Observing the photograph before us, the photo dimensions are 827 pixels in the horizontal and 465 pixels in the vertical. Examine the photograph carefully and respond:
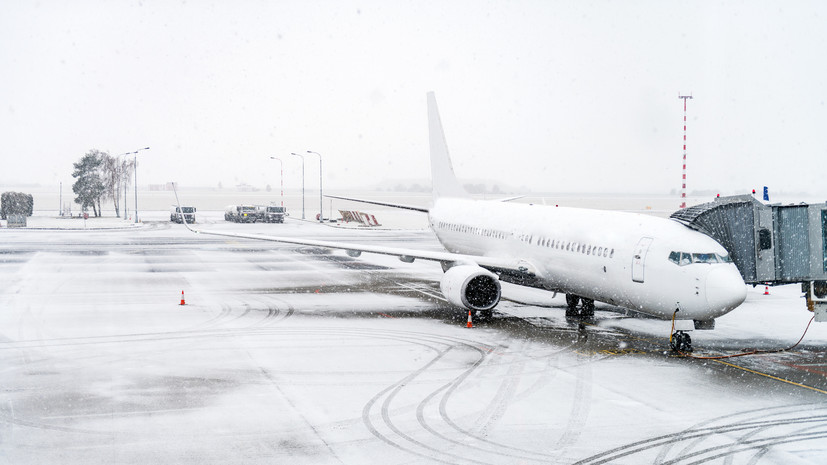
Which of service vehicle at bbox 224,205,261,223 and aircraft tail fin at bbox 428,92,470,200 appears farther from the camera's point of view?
service vehicle at bbox 224,205,261,223

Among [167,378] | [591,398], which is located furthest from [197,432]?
[591,398]

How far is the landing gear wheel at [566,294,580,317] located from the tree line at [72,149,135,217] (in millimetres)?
106037

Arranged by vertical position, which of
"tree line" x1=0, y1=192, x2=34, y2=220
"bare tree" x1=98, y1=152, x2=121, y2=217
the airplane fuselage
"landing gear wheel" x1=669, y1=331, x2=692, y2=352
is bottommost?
"landing gear wheel" x1=669, y1=331, x2=692, y2=352

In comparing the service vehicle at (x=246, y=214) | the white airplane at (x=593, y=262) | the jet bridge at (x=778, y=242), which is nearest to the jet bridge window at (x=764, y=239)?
the jet bridge at (x=778, y=242)

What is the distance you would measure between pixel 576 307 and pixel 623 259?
6547 mm

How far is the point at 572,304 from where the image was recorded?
28.5 meters

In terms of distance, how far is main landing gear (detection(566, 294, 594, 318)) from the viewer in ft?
93.0

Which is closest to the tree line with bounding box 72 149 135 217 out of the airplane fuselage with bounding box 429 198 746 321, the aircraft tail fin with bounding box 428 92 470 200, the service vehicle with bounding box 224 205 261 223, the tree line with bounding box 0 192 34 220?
the tree line with bounding box 0 192 34 220

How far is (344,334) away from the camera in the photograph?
24.7m

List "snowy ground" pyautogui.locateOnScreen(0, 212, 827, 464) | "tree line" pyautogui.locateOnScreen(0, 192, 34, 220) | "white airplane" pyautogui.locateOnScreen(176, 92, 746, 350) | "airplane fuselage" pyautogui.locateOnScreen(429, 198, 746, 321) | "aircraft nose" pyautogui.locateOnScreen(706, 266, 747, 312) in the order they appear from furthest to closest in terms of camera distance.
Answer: "tree line" pyautogui.locateOnScreen(0, 192, 34, 220), "white airplane" pyautogui.locateOnScreen(176, 92, 746, 350), "airplane fuselage" pyautogui.locateOnScreen(429, 198, 746, 321), "aircraft nose" pyautogui.locateOnScreen(706, 266, 747, 312), "snowy ground" pyautogui.locateOnScreen(0, 212, 827, 464)

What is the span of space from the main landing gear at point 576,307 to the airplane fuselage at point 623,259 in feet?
→ 4.91

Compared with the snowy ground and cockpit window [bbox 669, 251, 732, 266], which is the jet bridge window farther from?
the snowy ground

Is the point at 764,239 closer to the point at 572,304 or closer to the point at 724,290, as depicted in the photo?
the point at 724,290

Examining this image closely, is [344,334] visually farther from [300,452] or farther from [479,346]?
[300,452]
